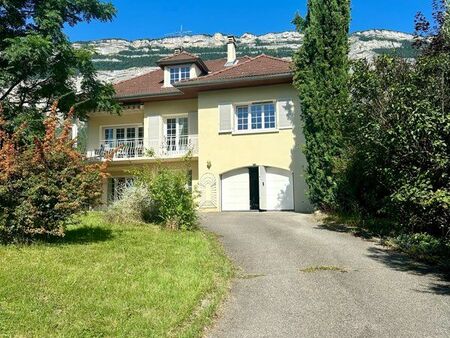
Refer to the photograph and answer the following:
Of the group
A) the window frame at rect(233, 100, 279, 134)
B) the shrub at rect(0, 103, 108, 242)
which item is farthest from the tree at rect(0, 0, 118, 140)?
the shrub at rect(0, 103, 108, 242)

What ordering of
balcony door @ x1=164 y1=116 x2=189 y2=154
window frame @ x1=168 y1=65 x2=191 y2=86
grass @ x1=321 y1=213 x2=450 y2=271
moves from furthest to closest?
1. window frame @ x1=168 y1=65 x2=191 y2=86
2. balcony door @ x1=164 y1=116 x2=189 y2=154
3. grass @ x1=321 y1=213 x2=450 y2=271

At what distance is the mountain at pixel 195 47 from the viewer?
6325 centimetres

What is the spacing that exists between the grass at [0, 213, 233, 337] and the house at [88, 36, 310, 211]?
33.4 feet

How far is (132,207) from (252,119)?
32.5 ft

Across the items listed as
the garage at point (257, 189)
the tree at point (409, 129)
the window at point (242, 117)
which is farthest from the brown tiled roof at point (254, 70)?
the tree at point (409, 129)

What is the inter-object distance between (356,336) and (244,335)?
4.29 ft

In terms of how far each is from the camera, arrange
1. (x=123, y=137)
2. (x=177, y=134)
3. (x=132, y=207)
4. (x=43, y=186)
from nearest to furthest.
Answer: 1. (x=43, y=186)
2. (x=132, y=207)
3. (x=177, y=134)
4. (x=123, y=137)

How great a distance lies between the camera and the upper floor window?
2415 centimetres

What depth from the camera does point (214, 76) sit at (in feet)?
70.8

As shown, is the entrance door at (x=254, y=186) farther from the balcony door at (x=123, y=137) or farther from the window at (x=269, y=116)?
the balcony door at (x=123, y=137)

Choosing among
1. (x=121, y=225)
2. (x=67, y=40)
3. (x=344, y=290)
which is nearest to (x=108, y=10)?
(x=67, y=40)

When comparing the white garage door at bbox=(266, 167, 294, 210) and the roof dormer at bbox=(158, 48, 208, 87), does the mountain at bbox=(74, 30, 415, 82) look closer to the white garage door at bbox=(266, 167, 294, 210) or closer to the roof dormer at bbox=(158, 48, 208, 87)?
the roof dormer at bbox=(158, 48, 208, 87)

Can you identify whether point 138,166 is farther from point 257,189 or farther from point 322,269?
point 322,269

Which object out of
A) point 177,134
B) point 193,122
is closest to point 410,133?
point 193,122
